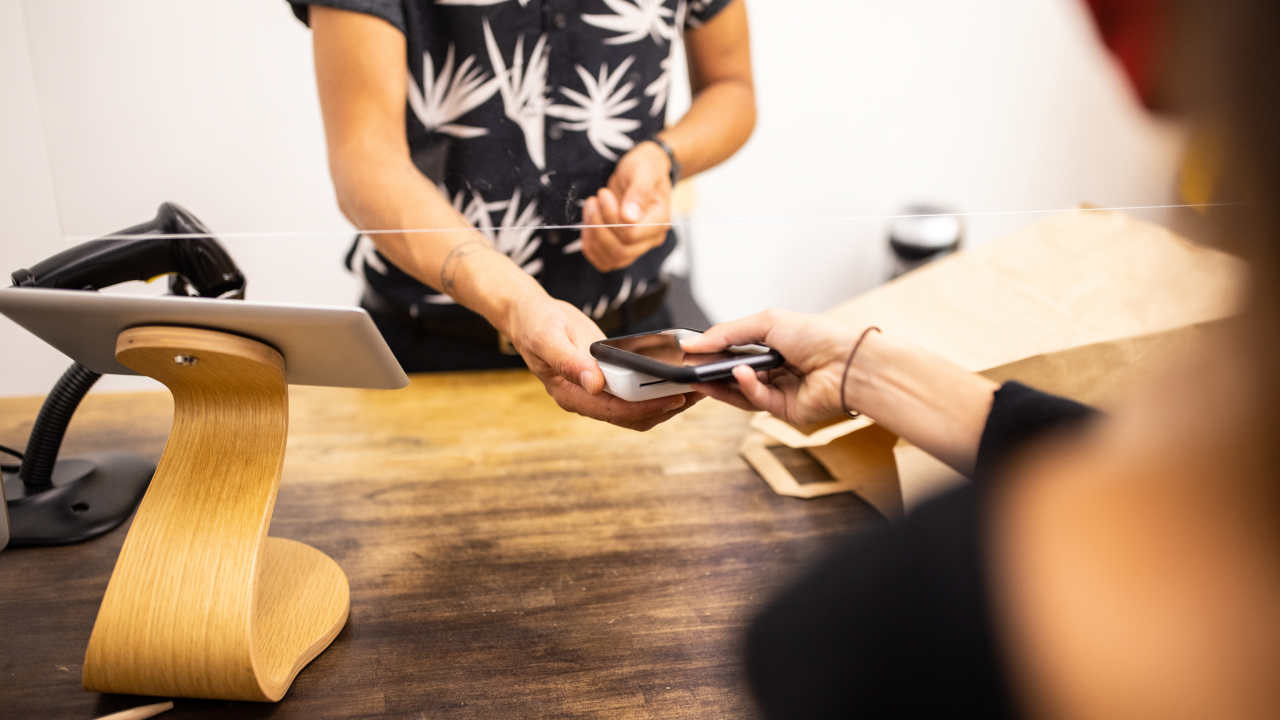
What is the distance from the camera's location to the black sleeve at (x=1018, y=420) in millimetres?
449

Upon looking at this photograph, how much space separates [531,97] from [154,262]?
34cm

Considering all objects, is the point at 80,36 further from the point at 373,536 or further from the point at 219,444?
the point at 373,536

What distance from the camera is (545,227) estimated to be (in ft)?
2.18

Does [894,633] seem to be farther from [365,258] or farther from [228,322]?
[365,258]

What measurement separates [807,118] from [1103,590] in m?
0.48

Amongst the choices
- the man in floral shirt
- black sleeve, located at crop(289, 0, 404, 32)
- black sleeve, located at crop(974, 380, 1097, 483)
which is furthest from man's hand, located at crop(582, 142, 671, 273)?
black sleeve, located at crop(974, 380, 1097, 483)

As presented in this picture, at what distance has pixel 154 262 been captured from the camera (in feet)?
1.91

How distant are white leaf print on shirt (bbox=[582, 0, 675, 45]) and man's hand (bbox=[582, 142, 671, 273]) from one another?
0.09 m

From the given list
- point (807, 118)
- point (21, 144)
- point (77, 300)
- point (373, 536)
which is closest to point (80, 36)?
point (21, 144)

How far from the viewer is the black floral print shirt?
23.4 inches

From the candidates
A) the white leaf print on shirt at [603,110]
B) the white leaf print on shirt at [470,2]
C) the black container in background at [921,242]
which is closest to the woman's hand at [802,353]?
the white leaf print on shirt at [603,110]

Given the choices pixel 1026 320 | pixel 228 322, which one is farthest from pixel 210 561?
pixel 1026 320

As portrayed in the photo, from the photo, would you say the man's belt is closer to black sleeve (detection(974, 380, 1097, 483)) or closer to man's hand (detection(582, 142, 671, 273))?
man's hand (detection(582, 142, 671, 273))

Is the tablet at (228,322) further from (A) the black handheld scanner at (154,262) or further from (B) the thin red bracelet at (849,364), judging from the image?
(B) the thin red bracelet at (849,364)
